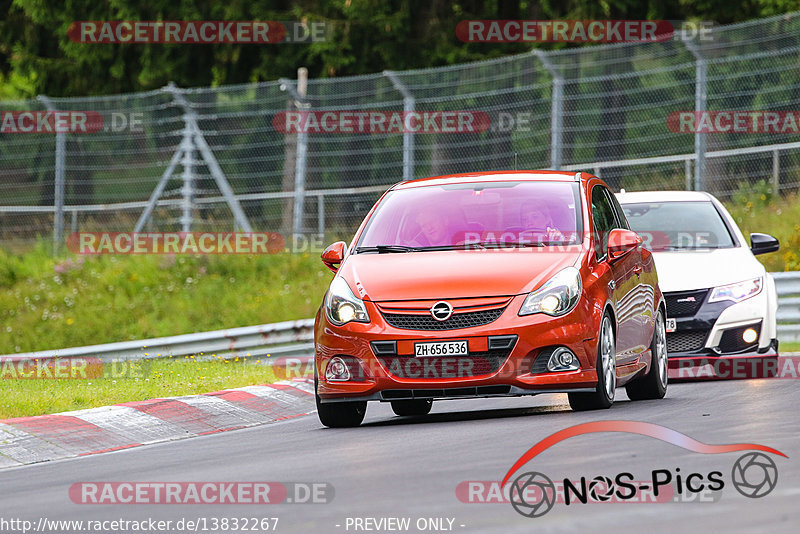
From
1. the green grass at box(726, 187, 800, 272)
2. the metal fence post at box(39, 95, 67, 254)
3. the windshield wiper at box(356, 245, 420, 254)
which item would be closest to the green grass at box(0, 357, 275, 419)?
the windshield wiper at box(356, 245, 420, 254)

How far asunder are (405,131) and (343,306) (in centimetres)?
1184

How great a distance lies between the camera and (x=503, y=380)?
9.88 m

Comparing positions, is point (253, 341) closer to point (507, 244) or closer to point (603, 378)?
point (507, 244)

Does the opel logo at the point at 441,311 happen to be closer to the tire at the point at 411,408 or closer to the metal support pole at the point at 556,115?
the tire at the point at 411,408

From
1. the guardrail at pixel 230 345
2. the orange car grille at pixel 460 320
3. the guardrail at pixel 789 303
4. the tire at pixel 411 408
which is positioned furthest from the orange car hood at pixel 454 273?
the guardrail at pixel 230 345

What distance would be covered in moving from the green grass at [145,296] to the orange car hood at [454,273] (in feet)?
38.5

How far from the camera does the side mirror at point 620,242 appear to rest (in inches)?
423

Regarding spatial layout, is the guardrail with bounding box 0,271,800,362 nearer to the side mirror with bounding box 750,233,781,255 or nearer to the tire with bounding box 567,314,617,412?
the side mirror with bounding box 750,233,781,255

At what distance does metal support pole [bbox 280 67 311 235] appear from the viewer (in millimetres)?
22969

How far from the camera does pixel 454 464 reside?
775cm

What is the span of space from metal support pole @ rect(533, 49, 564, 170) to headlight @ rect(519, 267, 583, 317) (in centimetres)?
1075

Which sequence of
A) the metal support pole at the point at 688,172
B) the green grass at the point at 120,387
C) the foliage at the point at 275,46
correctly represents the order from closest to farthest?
the green grass at the point at 120,387
the metal support pole at the point at 688,172
the foliage at the point at 275,46

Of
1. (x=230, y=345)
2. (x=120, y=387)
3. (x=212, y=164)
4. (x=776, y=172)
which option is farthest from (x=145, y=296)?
(x=120, y=387)

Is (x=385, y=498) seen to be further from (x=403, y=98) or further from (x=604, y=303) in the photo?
(x=403, y=98)
